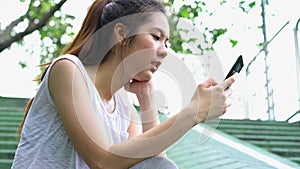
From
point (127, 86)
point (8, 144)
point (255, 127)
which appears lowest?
point (255, 127)

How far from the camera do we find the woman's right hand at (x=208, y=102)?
5.57ft

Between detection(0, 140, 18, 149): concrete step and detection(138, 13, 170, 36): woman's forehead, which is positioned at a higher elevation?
detection(138, 13, 170, 36): woman's forehead

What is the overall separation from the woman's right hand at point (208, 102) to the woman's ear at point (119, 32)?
28 centimetres

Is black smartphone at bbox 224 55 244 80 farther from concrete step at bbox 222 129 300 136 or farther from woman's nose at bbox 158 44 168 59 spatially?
concrete step at bbox 222 129 300 136

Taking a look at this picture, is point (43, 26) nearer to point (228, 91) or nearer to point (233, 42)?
point (233, 42)

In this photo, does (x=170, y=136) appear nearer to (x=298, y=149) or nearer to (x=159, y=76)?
(x=159, y=76)

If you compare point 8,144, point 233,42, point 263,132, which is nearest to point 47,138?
point 8,144

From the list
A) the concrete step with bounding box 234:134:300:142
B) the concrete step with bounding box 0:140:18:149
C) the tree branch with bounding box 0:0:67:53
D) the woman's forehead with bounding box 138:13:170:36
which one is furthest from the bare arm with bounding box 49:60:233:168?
the tree branch with bounding box 0:0:67:53

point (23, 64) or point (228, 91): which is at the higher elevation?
point (228, 91)

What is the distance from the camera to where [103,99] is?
1.94m

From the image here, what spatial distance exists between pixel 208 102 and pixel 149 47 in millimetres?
240

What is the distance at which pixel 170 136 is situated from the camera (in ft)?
5.56

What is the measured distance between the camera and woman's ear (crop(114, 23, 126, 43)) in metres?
1.84

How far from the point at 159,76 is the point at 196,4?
8.09 metres
